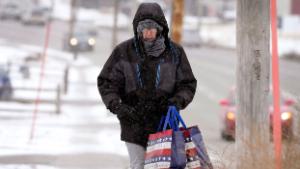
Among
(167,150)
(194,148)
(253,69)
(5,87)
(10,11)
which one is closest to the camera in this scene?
(167,150)

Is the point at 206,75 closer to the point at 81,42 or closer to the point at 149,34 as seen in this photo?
the point at 81,42

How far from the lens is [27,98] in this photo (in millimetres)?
28766

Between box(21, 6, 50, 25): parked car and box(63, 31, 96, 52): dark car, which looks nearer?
box(63, 31, 96, 52): dark car

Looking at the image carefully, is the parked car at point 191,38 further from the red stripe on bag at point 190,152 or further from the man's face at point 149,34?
the red stripe on bag at point 190,152

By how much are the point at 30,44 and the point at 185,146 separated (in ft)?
194

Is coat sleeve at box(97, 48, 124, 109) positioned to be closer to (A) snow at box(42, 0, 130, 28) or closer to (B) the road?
(B) the road

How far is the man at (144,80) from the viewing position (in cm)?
628

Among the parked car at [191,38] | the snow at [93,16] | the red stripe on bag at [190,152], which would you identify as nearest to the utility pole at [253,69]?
the red stripe on bag at [190,152]

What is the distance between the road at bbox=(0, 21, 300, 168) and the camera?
69.1 feet

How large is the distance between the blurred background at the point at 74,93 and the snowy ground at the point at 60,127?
17 mm

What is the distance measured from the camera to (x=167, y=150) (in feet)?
19.5

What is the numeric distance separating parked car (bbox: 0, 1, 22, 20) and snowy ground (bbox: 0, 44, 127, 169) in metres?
47.6

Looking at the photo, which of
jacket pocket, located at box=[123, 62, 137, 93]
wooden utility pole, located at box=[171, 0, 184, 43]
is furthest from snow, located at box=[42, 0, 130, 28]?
jacket pocket, located at box=[123, 62, 137, 93]

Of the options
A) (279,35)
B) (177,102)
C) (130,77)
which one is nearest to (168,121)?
(177,102)
